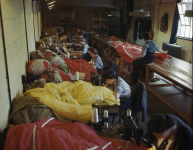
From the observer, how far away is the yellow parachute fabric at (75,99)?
2367mm

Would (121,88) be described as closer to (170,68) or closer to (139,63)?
(170,68)

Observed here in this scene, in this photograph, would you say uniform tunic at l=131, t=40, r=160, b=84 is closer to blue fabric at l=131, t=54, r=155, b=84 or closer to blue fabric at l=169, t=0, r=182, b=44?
blue fabric at l=131, t=54, r=155, b=84

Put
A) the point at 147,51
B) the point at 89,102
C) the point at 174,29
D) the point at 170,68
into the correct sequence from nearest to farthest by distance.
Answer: the point at 89,102, the point at 170,68, the point at 147,51, the point at 174,29

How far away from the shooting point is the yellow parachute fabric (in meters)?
2.37

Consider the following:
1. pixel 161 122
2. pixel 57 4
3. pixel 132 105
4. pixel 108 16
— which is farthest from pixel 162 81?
pixel 57 4

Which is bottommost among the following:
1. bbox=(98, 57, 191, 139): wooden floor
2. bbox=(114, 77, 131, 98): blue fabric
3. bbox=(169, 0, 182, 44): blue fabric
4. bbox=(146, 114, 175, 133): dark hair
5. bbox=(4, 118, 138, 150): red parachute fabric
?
bbox=(98, 57, 191, 139): wooden floor

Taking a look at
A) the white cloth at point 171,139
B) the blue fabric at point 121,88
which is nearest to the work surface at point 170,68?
the blue fabric at point 121,88

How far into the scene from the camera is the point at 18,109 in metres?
2.36

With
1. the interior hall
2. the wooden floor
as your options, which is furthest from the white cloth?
the wooden floor

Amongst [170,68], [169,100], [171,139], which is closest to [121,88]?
[171,139]

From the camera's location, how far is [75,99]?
276 centimetres

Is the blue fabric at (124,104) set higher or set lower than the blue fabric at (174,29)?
lower

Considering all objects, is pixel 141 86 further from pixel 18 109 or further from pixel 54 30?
pixel 54 30

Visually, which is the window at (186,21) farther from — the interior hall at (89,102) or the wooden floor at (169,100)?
the wooden floor at (169,100)
